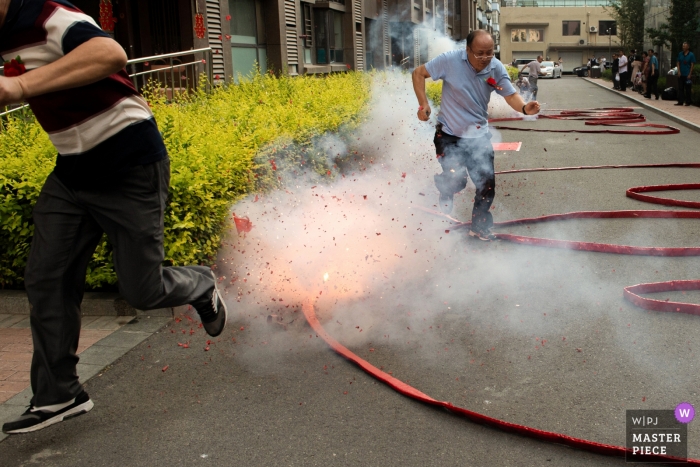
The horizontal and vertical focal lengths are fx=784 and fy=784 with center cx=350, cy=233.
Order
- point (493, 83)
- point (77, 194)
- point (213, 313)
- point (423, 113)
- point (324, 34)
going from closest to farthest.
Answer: point (77, 194) → point (213, 313) → point (493, 83) → point (423, 113) → point (324, 34)

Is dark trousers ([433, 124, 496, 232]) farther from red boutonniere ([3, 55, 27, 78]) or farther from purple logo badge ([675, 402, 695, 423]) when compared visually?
red boutonniere ([3, 55, 27, 78])

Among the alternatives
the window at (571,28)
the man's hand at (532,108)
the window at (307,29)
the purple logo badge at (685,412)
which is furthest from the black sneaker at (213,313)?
the window at (571,28)

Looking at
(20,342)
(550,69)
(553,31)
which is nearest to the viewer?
(20,342)

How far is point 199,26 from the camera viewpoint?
1510cm

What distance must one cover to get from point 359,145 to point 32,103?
778cm

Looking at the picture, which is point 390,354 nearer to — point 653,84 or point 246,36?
point 246,36

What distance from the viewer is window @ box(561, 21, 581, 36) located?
3971 inches

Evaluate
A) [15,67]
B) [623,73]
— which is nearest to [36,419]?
[15,67]

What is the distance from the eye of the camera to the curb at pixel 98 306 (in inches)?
204

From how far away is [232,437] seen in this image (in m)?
3.40

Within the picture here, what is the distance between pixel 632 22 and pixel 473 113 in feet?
166

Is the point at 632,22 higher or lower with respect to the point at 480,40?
higher

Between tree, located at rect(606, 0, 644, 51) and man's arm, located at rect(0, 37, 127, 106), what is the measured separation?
2036 inches

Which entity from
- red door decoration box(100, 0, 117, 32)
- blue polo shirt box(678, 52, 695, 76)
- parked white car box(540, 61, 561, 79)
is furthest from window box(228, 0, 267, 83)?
parked white car box(540, 61, 561, 79)
